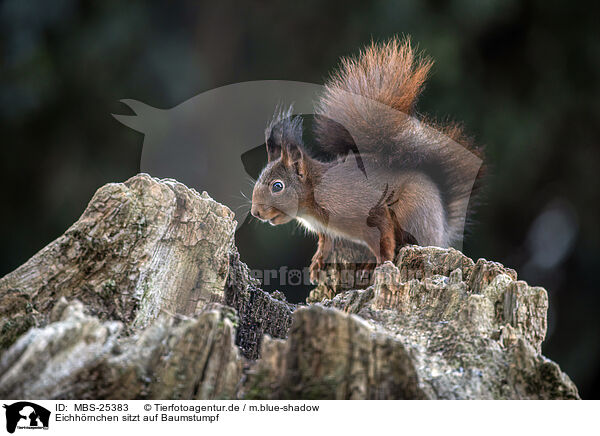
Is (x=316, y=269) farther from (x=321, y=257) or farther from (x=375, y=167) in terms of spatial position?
(x=375, y=167)

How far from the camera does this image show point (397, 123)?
4.43 feet

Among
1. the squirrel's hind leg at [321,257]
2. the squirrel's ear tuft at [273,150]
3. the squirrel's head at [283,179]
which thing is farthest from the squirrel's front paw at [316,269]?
the squirrel's ear tuft at [273,150]

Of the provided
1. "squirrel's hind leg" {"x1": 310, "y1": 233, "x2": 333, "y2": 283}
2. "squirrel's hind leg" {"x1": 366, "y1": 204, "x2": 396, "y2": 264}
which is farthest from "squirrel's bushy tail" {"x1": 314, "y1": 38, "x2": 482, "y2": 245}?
"squirrel's hind leg" {"x1": 310, "y1": 233, "x2": 333, "y2": 283}

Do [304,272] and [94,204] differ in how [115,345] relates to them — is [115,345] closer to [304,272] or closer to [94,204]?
[94,204]

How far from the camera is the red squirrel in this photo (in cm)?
133

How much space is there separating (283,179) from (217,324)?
91 centimetres

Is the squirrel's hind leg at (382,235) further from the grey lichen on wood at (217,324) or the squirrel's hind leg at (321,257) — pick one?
the grey lichen on wood at (217,324)

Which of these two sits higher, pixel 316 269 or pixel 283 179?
pixel 283 179

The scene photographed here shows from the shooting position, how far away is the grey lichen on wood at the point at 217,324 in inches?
19.3

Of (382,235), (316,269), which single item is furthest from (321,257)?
(382,235)

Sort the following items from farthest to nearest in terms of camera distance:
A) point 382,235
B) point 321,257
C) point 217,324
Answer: point 321,257, point 382,235, point 217,324

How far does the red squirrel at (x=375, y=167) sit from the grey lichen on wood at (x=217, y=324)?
368mm

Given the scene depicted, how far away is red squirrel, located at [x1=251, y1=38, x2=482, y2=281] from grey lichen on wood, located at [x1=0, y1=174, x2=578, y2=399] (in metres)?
0.37

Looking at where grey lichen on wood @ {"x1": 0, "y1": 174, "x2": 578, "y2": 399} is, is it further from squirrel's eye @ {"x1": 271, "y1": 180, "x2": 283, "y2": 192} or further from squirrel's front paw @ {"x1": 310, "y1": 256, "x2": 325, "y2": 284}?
squirrel's eye @ {"x1": 271, "y1": 180, "x2": 283, "y2": 192}
